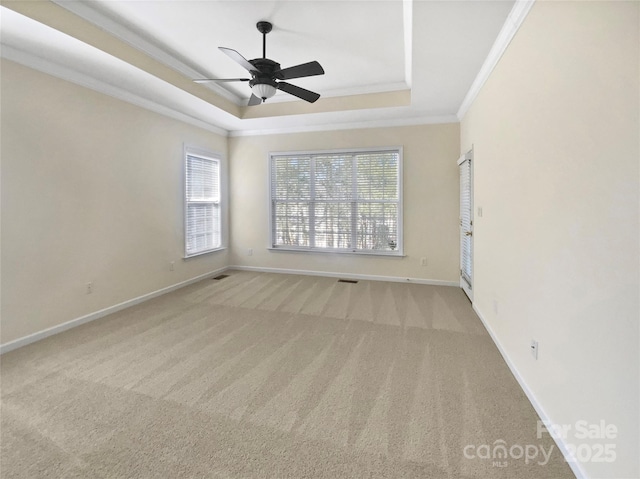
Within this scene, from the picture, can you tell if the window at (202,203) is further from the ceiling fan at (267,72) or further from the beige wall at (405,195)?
the ceiling fan at (267,72)

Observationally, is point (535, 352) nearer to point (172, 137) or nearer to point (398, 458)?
point (398, 458)

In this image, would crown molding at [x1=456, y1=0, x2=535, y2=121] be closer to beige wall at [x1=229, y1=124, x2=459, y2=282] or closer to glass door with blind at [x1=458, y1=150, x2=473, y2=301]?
glass door with blind at [x1=458, y1=150, x2=473, y2=301]

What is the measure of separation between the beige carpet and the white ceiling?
8.78 ft

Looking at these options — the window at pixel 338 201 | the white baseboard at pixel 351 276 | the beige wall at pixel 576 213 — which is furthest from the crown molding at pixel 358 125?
the white baseboard at pixel 351 276

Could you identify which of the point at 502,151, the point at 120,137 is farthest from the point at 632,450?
the point at 120,137

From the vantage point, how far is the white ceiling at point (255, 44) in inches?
90.0

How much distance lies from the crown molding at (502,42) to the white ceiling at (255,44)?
5 cm

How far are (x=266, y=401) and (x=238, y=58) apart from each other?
8.70 ft

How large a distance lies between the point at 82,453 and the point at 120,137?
3334 mm

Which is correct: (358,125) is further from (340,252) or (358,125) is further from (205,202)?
(205,202)

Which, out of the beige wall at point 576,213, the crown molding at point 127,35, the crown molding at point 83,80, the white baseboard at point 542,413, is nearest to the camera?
the beige wall at point 576,213

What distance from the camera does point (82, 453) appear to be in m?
1.50

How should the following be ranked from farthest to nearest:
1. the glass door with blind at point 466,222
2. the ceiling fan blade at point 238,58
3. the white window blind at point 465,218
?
the white window blind at point 465,218, the glass door with blind at point 466,222, the ceiling fan blade at point 238,58

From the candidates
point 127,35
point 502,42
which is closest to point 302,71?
point 502,42
